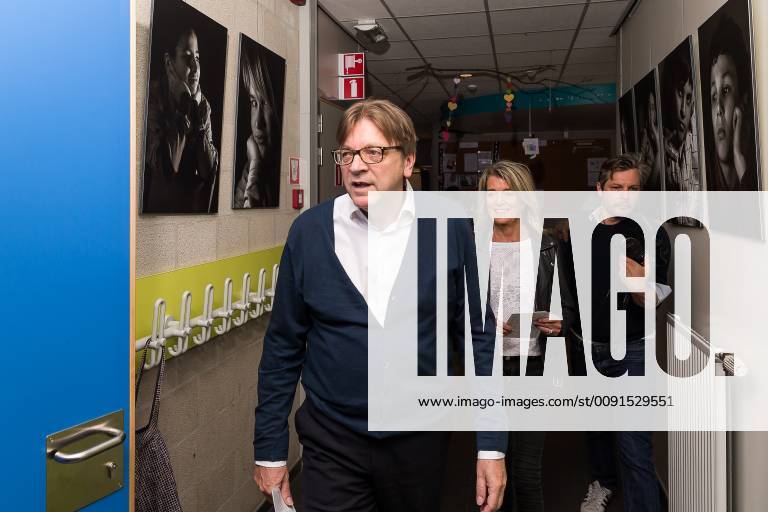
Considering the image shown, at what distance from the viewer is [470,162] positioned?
9.04 metres

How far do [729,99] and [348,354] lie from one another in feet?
4.82

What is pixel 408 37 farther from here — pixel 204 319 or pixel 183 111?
pixel 204 319

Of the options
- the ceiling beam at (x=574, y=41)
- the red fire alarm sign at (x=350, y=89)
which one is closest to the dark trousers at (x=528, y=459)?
the red fire alarm sign at (x=350, y=89)

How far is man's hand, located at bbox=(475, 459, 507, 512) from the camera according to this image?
173cm

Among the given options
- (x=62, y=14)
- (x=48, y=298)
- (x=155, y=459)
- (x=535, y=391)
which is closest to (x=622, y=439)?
(x=535, y=391)

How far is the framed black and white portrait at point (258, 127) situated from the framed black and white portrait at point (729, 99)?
1798 millimetres

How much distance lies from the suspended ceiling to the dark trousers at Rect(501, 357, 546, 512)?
2629mm

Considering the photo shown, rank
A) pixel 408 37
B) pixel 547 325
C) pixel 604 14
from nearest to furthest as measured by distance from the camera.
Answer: pixel 547 325, pixel 604 14, pixel 408 37

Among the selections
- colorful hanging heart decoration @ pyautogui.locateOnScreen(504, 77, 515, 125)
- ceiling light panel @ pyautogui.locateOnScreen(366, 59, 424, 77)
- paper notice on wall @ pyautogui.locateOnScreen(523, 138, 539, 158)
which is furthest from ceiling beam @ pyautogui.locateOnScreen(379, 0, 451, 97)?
paper notice on wall @ pyautogui.locateOnScreen(523, 138, 539, 158)

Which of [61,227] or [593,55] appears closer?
[61,227]

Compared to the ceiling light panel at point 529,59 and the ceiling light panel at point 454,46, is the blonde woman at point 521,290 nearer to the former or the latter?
the ceiling light panel at point 454,46

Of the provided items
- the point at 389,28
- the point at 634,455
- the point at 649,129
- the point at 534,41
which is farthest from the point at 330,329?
the point at 534,41

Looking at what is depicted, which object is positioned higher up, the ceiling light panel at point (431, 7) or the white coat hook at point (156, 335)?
the ceiling light panel at point (431, 7)

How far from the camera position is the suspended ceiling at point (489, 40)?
4246 mm
